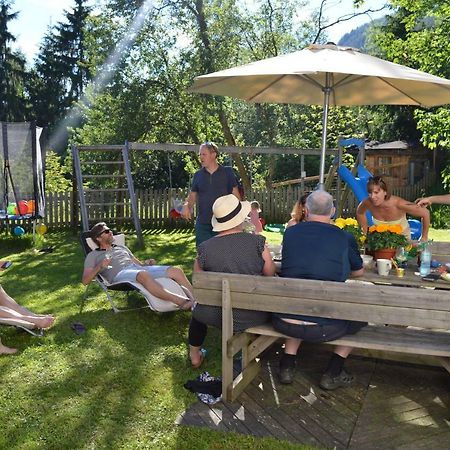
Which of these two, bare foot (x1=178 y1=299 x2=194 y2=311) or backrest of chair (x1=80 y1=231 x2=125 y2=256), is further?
backrest of chair (x1=80 y1=231 x2=125 y2=256)

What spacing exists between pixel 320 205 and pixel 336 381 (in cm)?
124

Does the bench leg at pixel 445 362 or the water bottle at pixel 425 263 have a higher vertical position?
the water bottle at pixel 425 263

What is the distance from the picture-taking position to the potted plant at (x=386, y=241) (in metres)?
4.00

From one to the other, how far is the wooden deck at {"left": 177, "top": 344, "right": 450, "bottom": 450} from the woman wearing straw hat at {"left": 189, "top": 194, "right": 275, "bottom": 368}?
1.72 ft

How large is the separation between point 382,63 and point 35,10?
34456mm

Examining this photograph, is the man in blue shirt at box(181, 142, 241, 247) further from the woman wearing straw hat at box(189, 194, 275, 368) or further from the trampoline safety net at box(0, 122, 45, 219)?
the trampoline safety net at box(0, 122, 45, 219)

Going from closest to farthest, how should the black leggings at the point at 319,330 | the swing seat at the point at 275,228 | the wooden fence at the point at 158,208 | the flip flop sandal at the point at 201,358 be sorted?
the black leggings at the point at 319,330
the flip flop sandal at the point at 201,358
the wooden fence at the point at 158,208
the swing seat at the point at 275,228

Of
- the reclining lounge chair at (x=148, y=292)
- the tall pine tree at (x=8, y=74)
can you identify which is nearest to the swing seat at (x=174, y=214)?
the reclining lounge chair at (x=148, y=292)

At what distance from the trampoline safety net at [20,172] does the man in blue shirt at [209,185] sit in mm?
4594

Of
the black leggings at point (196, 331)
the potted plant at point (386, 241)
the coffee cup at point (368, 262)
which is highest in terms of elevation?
the potted plant at point (386, 241)

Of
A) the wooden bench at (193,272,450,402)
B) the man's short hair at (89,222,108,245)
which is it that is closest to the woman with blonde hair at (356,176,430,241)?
the wooden bench at (193,272,450,402)

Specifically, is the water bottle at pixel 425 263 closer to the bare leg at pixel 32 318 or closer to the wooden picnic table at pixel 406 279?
the wooden picnic table at pixel 406 279

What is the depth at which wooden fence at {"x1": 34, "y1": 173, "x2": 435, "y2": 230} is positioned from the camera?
1178 centimetres

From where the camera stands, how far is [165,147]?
995cm
